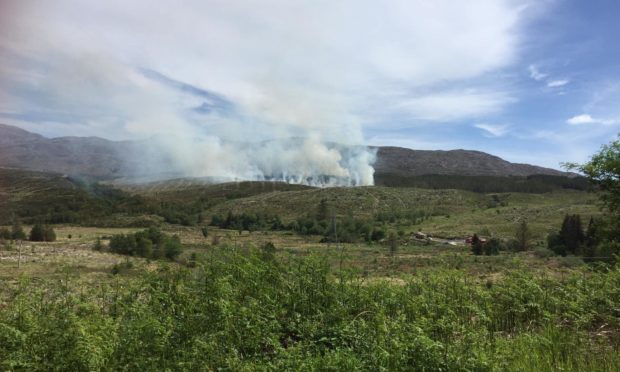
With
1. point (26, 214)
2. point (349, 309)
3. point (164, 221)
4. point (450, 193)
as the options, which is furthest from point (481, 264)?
point (26, 214)

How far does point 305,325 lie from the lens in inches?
248

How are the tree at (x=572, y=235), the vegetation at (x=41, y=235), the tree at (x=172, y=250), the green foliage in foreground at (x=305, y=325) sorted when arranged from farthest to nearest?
the vegetation at (x=41, y=235), the tree at (x=572, y=235), the tree at (x=172, y=250), the green foliage in foreground at (x=305, y=325)

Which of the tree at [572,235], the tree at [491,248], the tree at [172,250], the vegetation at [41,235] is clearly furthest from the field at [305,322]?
the vegetation at [41,235]

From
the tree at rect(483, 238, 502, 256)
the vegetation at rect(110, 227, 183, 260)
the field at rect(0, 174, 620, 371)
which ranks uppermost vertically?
the field at rect(0, 174, 620, 371)

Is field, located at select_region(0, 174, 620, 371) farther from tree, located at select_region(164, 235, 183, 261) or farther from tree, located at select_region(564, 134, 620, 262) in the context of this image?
tree, located at select_region(164, 235, 183, 261)

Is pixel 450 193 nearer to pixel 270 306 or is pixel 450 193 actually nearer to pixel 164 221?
pixel 164 221

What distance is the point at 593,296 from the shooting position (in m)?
7.68

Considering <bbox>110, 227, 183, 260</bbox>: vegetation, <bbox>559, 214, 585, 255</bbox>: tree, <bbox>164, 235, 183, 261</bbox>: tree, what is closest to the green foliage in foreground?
<bbox>164, 235, 183, 261</bbox>: tree

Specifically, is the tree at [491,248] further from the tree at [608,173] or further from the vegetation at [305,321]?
the vegetation at [305,321]

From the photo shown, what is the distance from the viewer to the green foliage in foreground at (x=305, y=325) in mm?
5188

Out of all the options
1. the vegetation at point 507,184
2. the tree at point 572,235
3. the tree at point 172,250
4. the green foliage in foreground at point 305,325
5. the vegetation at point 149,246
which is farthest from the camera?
the vegetation at point 507,184

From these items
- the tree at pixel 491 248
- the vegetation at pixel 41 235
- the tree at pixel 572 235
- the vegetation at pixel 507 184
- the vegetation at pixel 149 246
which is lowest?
the vegetation at pixel 41 235

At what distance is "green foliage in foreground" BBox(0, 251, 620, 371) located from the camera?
519cm

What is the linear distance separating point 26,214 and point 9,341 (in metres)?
114
